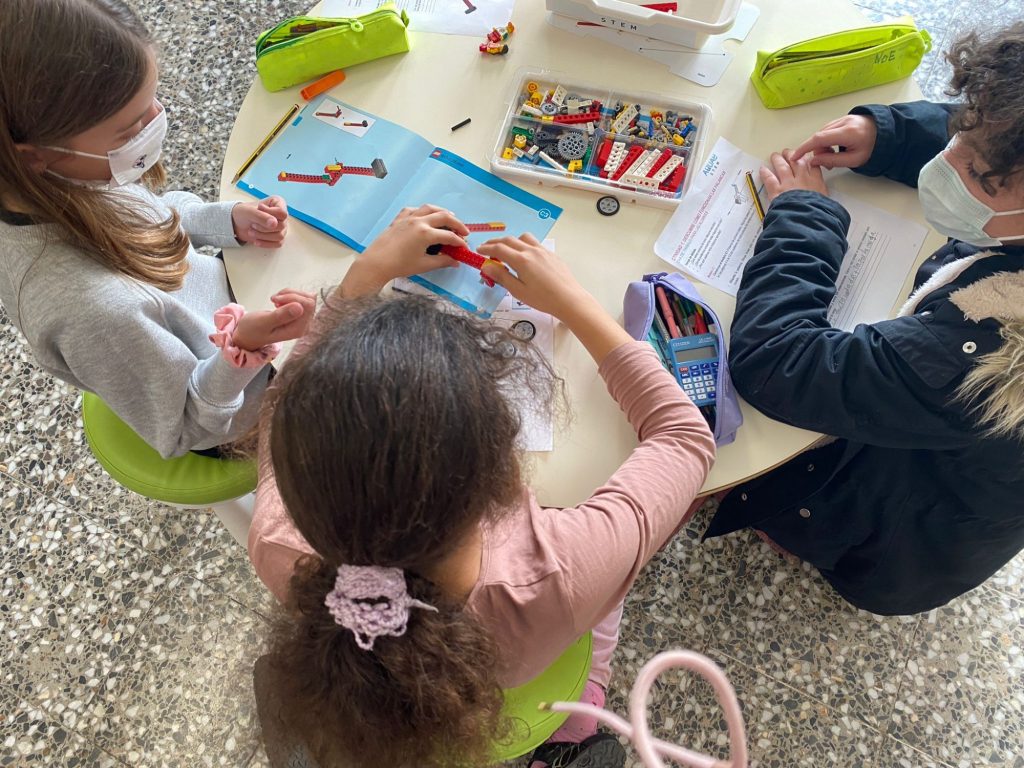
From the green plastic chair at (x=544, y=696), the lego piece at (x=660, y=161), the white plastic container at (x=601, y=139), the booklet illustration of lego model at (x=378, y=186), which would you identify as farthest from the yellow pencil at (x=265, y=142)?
the green plastic chair at (x=544, y=696)

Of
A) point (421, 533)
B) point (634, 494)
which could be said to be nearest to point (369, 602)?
point (421, 533)

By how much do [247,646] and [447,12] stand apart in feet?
4.19

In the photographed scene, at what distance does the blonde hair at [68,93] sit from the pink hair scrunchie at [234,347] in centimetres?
11

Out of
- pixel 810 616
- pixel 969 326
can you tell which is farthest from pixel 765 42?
pixel 810 616

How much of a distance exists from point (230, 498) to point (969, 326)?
3.29ft

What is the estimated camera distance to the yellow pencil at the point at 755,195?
1110 millimetres

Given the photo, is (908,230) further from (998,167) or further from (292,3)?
(292,3)

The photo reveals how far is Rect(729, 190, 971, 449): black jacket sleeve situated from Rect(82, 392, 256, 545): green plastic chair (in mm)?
717

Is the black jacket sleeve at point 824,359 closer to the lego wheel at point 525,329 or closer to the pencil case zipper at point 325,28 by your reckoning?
the lego wheel at point 525,329

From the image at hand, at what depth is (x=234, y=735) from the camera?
1.42m

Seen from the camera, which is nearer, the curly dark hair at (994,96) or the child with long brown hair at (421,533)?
the child with long brown hair at (421,533)

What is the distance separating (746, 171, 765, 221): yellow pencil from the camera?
1.11 metres

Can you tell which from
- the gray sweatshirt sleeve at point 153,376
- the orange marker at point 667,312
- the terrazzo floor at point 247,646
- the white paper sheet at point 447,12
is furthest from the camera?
the terrazzo floor at point 247,646

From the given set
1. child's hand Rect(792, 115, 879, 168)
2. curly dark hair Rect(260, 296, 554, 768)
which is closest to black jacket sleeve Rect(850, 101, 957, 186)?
child's hand Rect(792, 115, 879, 168)
